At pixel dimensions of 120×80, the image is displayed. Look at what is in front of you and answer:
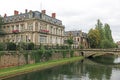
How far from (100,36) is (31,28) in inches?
1748

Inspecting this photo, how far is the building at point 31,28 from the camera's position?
54.5 m

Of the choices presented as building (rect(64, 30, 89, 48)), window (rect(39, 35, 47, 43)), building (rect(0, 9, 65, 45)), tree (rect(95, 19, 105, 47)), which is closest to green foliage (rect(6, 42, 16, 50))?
building (rect(0, 9, 65, 45))

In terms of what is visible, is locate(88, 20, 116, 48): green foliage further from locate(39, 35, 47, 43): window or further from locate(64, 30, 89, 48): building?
locate(39, 35, 47, 43): window

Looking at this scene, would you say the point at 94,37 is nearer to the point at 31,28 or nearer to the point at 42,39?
the point at 42,39

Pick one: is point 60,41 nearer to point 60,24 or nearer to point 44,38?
point 60,24

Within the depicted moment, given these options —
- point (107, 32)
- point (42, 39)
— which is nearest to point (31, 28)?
point (42, 39)

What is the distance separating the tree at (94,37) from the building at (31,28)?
1072 inches

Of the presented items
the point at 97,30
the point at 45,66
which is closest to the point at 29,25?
the point at 45,66

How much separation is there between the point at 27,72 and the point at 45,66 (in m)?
7.51

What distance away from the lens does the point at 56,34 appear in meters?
65.5

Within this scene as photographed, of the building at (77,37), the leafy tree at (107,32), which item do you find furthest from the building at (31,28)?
the leafy tree at (107,32)

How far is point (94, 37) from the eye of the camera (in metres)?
88.8

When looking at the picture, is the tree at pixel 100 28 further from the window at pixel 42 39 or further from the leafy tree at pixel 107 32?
the window at pixel 42 39

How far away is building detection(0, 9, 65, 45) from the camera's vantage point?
54.5 m
